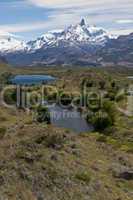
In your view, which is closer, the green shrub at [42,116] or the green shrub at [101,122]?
the green shrub at [101,122]

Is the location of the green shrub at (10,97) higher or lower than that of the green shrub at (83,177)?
higher

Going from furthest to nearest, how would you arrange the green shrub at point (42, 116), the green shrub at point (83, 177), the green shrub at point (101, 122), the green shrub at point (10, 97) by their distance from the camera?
the green shrub at point (10, 97) → the green shrub at point (42, 116) → the green shrub at point (101, 122) → the green shrub at point (83, 177)

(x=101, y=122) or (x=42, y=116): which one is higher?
(x=42, y=116)

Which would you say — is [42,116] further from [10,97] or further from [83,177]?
[83,177]

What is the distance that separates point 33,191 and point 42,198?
98 centimetres

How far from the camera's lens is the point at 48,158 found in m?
37.9

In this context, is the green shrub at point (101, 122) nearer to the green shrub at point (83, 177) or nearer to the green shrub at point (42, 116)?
the green shrub at point (42, 116)

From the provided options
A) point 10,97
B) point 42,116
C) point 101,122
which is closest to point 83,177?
point 101,122

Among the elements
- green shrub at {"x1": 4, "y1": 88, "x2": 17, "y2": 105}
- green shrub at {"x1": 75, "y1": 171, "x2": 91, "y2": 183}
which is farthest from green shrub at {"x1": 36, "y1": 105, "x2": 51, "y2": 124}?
green shrub at {"x1": 75, "y1": 171, "x2": 91, "y2": 183}

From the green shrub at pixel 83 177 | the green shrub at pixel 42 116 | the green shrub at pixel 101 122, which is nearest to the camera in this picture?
the green shrub at pixel 83 177

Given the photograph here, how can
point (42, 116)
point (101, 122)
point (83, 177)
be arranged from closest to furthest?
point (83, 177)
point (101, 122)
point (42, 116)

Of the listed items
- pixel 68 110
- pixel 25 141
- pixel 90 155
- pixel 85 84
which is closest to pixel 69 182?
pixel 25 141

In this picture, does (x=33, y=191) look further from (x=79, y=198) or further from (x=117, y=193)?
(x=117, y=193)

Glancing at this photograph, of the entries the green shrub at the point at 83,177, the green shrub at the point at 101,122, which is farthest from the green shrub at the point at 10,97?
the green shrub at the point at 83,177
